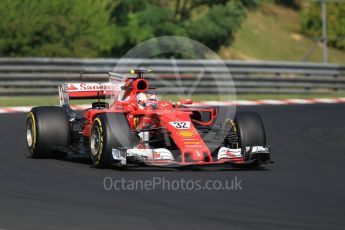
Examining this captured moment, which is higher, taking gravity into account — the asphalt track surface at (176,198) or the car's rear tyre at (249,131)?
the car's rear tyre at (249,131)

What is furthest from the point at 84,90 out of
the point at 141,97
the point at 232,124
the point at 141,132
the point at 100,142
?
the point at 232,124

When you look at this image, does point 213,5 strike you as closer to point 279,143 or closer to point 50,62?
point 50,62

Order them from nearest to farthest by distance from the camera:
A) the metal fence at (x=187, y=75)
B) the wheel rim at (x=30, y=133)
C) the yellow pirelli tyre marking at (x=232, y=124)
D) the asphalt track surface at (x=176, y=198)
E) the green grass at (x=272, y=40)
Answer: the asphalt track surface at (x=176, y=198) → the yellow pirelli tyre marking at (x=232, y=124) → the wheel rim at (x=30, y=133) → the metal fence at (x=187, y=75) → the green grass at (x=272, y=40)

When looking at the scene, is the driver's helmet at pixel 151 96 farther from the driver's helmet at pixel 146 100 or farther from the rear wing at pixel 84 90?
the rear wing at pixel 84 90

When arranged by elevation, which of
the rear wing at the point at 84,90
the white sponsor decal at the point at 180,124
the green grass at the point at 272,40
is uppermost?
the green grass at the point at 272,40

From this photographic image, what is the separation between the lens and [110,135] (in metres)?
12.6

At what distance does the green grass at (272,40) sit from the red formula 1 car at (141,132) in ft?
143

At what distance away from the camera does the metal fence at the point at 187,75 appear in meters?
26.6

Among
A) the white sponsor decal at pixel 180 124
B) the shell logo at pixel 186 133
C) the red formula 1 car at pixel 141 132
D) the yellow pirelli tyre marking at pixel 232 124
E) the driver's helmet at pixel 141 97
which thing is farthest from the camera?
the driver's helmet at pixel 141 97

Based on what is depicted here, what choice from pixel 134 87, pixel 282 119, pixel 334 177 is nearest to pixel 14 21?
pixel 282 119

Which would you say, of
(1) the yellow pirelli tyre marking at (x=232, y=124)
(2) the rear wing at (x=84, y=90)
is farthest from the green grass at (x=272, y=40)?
(1) the yellow pirelli tyre marking at (x=232, y=124)

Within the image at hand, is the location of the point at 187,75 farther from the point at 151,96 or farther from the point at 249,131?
the point at 249,131

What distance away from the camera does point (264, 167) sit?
1324 centimetres

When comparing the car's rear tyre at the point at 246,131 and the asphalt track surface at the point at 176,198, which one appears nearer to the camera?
the asphalt track surface at the point at 176,198
